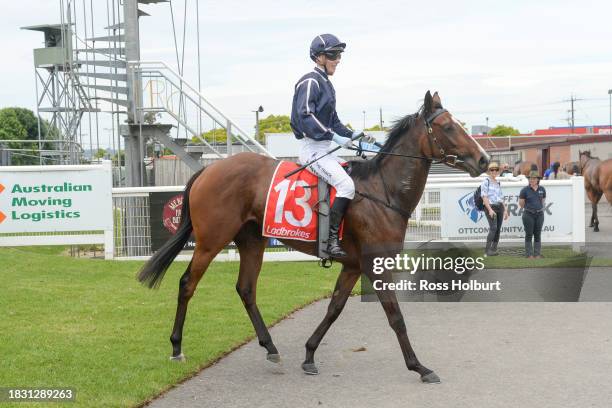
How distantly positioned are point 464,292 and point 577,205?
5122 mm

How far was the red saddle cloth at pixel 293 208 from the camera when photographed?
21.3ft

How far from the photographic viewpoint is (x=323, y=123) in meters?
6.55

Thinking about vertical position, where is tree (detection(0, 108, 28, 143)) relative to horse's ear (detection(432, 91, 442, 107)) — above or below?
above

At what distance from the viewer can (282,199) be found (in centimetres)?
651

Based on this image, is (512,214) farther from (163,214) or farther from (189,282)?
(189,282)

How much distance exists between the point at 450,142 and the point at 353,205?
39.1 inches

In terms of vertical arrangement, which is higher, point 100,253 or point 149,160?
point 149,160

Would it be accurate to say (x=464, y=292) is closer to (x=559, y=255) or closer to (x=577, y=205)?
(x=559, y=255)

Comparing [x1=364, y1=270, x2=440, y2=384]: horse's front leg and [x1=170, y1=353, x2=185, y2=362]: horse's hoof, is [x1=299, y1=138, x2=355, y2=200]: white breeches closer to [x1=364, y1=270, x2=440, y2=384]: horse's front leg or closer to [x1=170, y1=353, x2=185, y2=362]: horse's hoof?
[x1=364, y1=270, x2=440, y2=384]: horse's front leg

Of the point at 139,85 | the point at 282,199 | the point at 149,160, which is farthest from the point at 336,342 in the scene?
the point at 149,160

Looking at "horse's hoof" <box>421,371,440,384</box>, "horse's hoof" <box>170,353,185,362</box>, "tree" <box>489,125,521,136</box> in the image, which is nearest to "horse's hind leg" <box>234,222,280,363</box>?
"horse's hoof" <box>170,353,185,362</box>

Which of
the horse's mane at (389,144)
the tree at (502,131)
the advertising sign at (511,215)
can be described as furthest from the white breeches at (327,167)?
the tree at (502,131)

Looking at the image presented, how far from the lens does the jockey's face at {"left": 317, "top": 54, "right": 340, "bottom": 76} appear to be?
21.3ft

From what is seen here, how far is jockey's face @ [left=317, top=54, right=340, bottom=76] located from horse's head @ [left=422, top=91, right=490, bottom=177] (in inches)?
33.8
